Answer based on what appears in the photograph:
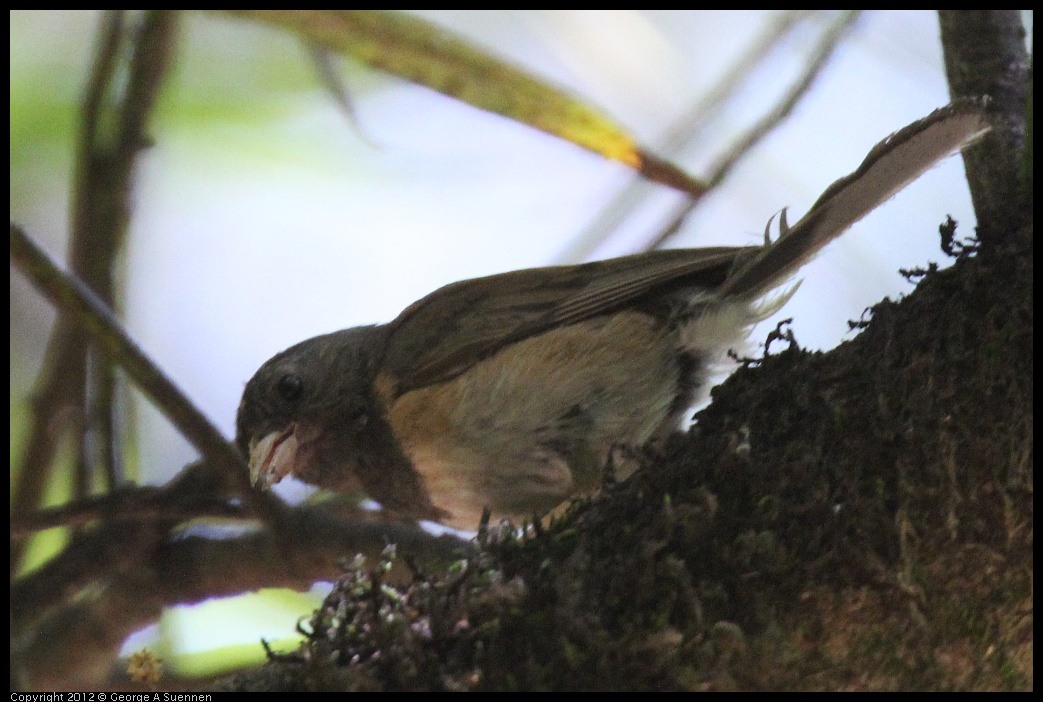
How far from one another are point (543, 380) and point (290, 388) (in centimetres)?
95

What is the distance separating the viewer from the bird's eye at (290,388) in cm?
314

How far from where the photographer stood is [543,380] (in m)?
2.69

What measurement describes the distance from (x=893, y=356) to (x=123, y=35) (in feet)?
9.73

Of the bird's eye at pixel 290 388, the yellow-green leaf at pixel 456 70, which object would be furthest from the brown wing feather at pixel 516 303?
the yellow-green leaf at pixel 456 70

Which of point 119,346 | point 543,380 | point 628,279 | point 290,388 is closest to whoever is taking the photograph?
point 543,380

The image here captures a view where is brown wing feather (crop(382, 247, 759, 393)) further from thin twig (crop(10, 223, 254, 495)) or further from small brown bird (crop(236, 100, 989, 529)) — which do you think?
thin twig (crop(10, 223, 254, 495))

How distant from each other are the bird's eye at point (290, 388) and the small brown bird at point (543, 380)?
94 mm

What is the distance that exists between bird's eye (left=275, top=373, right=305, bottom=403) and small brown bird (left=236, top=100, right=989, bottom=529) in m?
0.09

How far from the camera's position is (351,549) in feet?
10.1

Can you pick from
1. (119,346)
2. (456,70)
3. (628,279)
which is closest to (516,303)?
(628,279)

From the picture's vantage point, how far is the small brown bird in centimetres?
264

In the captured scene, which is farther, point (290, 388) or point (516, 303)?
point (290, 388)

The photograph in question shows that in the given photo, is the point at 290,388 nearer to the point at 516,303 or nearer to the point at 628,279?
the point at 516,303

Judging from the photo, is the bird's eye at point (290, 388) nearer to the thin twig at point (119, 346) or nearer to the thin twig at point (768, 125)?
the thin twig at point (119, 346)
